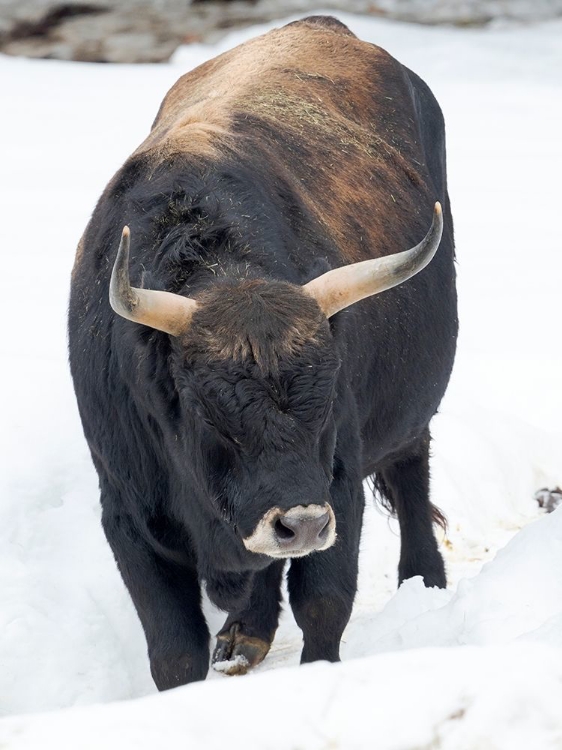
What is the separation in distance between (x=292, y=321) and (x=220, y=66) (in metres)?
3.09

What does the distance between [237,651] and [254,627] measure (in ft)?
0.46

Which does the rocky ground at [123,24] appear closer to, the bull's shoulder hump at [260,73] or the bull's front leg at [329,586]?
the bull's shoulder hump at [260,73]

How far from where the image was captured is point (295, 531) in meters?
4.21

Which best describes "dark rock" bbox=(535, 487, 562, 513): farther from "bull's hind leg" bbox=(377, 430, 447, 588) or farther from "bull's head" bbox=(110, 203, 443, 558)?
"bull's head" bbox=(110, 203, 443, 558)

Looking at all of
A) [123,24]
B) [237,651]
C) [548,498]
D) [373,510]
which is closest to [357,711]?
[237,651]

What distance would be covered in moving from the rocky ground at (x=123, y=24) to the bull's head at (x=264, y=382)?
12.4 metres

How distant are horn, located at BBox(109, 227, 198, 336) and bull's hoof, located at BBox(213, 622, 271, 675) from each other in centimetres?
213

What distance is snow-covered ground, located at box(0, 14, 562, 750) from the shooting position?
293 cm

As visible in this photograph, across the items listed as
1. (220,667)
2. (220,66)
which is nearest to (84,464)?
(220,667)

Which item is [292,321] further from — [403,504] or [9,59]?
[9,59]

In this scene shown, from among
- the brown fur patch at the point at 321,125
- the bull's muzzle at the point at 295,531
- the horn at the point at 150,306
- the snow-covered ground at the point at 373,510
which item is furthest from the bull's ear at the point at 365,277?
the snow-covered ground at the point at 373,510

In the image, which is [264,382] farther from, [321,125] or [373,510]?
[373,510]

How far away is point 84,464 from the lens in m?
7.20

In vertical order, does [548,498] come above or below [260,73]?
below
